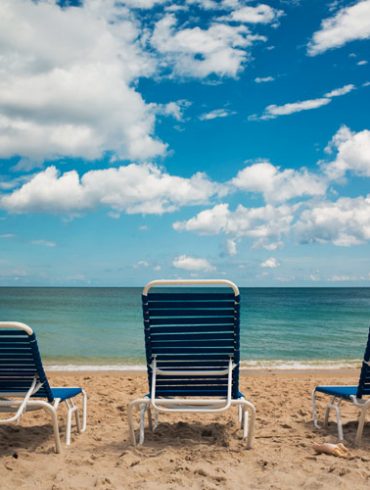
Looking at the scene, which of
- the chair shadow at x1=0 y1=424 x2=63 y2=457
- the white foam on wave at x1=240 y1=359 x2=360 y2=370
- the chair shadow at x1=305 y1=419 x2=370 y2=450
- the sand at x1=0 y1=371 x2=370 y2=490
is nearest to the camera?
the sand at x1=0 y1=371 x2=370 y2=490

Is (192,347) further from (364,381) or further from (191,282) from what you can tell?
(364,381)

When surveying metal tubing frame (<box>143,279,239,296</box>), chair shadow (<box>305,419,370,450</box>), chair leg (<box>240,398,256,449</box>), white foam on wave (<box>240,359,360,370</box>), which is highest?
metal tubing frame (<box>143,279,239,296</box>)

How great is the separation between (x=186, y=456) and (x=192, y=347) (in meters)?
0.87

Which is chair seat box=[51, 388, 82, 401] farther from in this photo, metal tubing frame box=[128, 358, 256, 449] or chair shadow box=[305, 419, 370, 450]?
chair shadow box=[305, 419, 370, 450]

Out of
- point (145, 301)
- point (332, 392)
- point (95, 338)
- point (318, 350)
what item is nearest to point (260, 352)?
point (318, 350)

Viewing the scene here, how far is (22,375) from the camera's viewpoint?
4254 millimetres

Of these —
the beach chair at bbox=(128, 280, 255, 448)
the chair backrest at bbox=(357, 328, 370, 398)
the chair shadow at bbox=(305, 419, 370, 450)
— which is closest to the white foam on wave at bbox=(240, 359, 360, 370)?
the chair shadow at bbox=(305, 419, 370, 450)

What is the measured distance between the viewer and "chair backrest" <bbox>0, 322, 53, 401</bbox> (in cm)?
400

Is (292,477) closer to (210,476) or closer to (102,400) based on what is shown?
(210,476)

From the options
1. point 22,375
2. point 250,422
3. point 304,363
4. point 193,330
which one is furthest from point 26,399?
point 304,363

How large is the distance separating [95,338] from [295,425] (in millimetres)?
16385

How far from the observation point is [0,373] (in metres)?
Result: 4.27

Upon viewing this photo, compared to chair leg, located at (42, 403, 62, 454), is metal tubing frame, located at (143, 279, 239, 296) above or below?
above

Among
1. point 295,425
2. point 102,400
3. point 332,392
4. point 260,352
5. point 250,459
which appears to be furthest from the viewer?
point 260,352
